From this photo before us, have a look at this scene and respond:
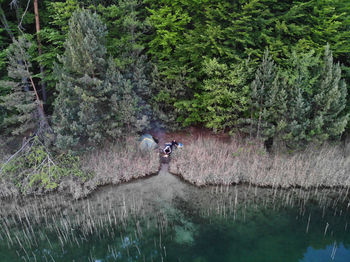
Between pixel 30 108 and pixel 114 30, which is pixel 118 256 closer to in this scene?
pixel 30 108

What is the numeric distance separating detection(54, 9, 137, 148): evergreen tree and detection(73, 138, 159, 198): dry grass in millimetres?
1037

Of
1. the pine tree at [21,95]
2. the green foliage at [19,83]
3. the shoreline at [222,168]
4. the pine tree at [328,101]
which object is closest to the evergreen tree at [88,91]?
the pine tree at [21,95]

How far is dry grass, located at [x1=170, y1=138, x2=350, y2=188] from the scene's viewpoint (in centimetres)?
1212

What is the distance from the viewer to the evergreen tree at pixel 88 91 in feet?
36.8

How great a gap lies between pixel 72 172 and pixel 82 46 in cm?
646

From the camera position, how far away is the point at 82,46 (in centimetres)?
1109

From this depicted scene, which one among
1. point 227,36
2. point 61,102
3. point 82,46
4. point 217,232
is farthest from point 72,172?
point 227,36

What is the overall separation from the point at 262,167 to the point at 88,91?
1044 cm

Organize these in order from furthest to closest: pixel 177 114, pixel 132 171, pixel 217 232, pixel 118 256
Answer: pixel 177 114, pixel 132 171, pixel 217 232, pixel 118 256

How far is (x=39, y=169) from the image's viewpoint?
11.6 m

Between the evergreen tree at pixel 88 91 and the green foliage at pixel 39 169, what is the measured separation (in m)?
1.21

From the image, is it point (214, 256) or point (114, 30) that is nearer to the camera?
point (214, 256)

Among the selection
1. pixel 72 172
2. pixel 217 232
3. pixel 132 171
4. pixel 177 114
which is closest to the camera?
pixel 217 232

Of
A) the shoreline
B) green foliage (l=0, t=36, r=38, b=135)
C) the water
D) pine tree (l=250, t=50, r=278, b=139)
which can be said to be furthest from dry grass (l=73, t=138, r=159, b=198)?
pine tree (l=250, t=50, r=278, b=139)
